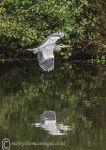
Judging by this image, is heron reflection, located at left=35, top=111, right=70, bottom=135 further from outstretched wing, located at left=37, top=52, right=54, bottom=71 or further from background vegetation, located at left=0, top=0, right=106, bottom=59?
background vegetation, located at left=0, top=0, right=106, bottom=59

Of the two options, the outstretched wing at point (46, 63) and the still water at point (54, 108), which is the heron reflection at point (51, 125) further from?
the outstretched wing at point (46, 63)

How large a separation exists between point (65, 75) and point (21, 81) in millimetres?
1510

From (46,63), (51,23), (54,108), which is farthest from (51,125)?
(51,23)

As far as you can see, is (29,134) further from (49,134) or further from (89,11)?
(89,11)

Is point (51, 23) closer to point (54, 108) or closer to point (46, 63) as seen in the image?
point (54, 108)

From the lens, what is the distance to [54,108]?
16.0 m

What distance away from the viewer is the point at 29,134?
13477mm

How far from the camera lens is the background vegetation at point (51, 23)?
73.2 feet

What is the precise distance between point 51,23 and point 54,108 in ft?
24.1

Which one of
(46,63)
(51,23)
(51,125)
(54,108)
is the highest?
(46,63)

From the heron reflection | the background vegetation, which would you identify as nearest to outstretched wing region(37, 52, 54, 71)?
the heron reflection

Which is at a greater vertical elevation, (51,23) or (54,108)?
(51,23)

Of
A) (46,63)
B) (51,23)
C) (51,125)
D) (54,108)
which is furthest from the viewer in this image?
(51,23)

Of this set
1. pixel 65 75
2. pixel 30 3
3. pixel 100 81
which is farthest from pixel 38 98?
pixel 30 3
